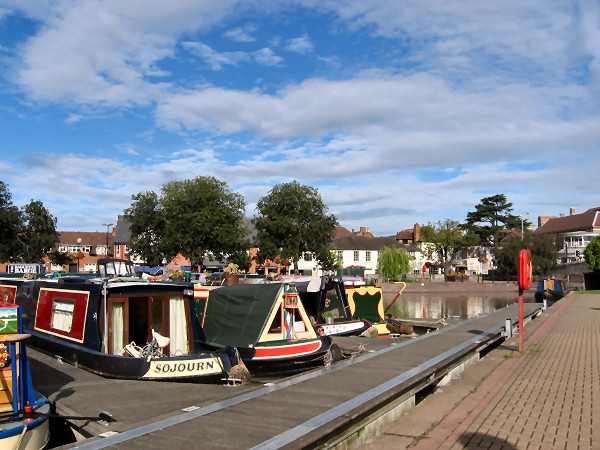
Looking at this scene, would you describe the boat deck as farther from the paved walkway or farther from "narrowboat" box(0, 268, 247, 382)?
the paved walkway

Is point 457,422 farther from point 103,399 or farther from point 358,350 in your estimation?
point 358,350

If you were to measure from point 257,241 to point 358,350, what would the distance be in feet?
127

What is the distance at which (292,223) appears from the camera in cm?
5188

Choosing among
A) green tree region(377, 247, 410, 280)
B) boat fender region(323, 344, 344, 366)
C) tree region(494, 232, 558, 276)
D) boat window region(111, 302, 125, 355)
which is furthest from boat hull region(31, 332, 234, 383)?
tree region(494, 232, 558, 276)

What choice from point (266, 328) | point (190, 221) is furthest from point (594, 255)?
point (266, 328)

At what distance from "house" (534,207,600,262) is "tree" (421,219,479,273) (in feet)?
53.7

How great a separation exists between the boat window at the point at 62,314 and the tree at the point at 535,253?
63532 millimetres

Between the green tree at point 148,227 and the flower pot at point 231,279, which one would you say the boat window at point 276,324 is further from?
the green tree at point 148,227

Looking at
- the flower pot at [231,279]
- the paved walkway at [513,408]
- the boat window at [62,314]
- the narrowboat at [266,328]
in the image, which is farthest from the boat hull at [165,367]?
the flower pot at [231,279]

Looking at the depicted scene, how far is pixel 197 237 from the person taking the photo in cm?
4516

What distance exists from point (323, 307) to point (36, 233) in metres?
35.9

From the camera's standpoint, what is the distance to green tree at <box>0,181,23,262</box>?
45188 mm

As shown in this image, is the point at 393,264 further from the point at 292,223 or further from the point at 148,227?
the point at 148,227

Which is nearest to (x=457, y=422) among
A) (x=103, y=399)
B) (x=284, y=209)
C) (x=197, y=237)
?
(x=103, y=399)
